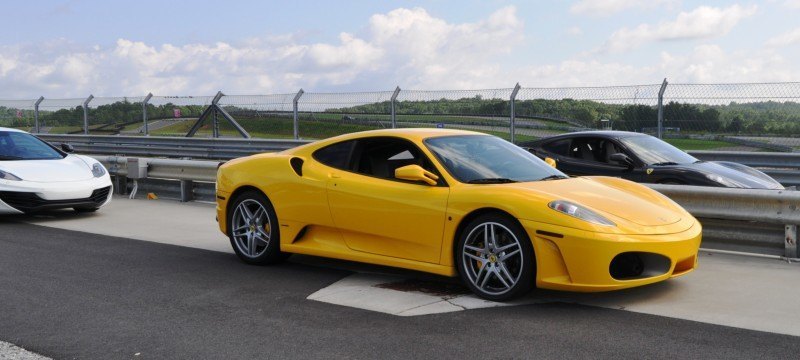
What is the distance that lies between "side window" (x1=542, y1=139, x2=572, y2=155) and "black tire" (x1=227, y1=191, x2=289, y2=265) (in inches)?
194

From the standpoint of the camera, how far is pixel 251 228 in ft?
24.3

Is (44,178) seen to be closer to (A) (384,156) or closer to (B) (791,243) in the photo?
(A) (384,156)

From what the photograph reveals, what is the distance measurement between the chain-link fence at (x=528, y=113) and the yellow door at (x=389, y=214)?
29.8 ft

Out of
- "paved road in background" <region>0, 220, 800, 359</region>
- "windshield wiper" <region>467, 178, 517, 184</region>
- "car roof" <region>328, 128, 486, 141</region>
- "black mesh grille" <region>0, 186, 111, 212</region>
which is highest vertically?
"car roof" <region>328, 128, 486, 141</region>

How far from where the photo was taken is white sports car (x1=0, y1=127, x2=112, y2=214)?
10.2 meters

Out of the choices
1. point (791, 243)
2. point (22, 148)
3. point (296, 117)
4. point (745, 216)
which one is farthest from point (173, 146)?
point (791, 243)

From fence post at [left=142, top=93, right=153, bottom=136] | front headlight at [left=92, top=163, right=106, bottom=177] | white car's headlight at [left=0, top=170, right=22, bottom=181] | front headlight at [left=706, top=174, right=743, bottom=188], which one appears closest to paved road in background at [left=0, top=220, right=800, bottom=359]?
white car's headlight at [left=0, top=170, right=22, bottom=181]

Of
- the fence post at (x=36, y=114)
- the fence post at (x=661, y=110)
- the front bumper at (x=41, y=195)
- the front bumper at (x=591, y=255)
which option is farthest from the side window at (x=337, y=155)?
the fence post at (x=36, y=114)

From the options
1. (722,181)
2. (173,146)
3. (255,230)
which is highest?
(722,181)

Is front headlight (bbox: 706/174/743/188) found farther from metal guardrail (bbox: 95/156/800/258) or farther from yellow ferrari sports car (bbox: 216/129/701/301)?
yellow ferrari sports car (bbox: 216/129/701/301)

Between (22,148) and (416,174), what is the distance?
737 cm

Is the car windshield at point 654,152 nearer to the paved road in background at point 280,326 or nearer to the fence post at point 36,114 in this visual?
the paved road in background at point 280,326

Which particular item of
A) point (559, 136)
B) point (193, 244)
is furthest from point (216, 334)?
point (559, 136)

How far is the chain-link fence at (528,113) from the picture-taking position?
13.8 m
